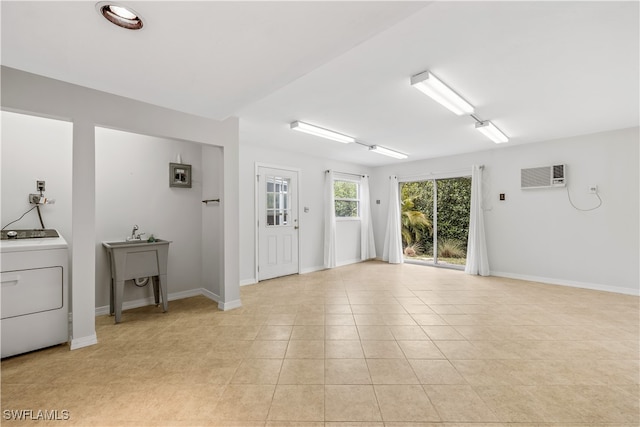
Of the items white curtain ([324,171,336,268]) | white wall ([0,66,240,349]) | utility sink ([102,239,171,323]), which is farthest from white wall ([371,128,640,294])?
utility sink ([102,239,171,323])

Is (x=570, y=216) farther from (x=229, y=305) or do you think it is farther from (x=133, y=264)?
(x=133, y=264)

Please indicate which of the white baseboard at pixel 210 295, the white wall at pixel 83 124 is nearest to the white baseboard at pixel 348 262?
the white baseboard at pixel 210 295

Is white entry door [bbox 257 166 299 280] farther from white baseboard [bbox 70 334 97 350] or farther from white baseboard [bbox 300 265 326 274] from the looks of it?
white baseboard [bbox 70 334 97 350]

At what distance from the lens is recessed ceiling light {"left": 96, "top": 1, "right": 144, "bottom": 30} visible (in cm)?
147

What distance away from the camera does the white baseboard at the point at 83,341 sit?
242 centimetres

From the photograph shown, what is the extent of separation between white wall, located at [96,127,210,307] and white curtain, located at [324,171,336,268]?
2707 mm

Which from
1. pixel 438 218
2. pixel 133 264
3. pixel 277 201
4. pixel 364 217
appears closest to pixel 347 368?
pixel 133 264

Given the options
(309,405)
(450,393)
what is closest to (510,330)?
(450,393)

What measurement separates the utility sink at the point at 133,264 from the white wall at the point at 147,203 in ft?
0.91

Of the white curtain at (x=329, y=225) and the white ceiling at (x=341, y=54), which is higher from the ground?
the white ceiling at (x=341, y=54)

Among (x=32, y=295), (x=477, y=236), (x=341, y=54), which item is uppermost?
(x=341, y=54)

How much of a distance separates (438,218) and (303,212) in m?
3.43

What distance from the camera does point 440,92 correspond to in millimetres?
2738
